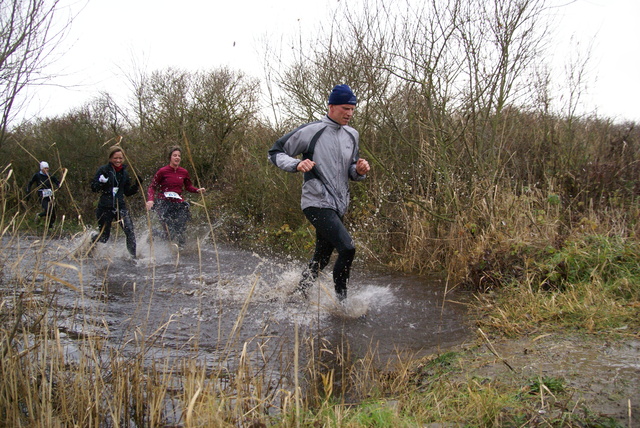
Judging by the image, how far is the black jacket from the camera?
28.2 feet

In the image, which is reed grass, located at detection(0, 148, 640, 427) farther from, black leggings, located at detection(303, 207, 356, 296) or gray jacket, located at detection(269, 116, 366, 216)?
gray jacket, located at detection(269, 116, 366, 216)

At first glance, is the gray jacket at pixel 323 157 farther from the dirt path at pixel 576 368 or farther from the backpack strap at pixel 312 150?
the dirt path at pixel 576 368

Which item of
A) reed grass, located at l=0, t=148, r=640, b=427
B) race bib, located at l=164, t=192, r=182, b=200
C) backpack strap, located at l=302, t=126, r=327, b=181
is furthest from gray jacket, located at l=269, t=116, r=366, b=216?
race bib, located at l=164, t=192, r=182, b=200

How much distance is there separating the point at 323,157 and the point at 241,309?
5.50ft

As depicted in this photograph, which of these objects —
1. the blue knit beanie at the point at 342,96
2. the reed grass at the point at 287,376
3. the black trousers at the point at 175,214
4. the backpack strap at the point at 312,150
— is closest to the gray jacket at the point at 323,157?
the backpack strap at the point at 312,150

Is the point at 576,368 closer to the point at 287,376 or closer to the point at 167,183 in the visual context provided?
the point at 287,376

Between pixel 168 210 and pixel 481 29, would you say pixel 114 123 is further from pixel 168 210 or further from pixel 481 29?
pixel 481 29

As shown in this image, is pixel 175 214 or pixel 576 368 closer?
pixel 576 368

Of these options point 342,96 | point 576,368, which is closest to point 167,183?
point 342,96

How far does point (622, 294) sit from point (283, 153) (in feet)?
10.6

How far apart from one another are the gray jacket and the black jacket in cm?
439

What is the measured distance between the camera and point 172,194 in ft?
30.3

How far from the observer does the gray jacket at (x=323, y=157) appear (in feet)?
16.5

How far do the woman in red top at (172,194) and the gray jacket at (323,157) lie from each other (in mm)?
4405
